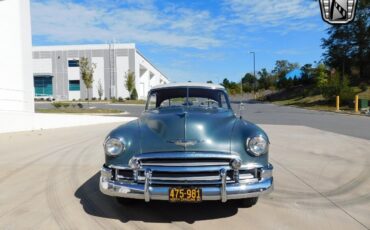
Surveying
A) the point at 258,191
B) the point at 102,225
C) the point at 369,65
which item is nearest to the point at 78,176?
the point at 102,225

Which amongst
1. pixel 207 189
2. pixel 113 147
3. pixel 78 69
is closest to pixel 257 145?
pixel 207 189

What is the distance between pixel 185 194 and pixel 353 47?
47332mm

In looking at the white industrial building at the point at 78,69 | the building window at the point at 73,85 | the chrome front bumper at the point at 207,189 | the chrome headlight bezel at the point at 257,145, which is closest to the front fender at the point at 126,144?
the chrome front bumper at the point at 207,189

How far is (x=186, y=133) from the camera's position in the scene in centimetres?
394

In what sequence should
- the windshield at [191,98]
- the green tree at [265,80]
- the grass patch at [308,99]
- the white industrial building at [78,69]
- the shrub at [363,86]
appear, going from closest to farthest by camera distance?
1. the windshield at [191,98]
2. the grass patch at [308,99]
3. the shrub at [363,86]
4. the white industrial building at [78,69]
5. the green tree at [265,80]

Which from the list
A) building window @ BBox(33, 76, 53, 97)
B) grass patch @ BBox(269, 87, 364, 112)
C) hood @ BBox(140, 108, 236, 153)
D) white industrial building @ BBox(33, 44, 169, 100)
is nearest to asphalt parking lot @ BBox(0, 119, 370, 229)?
hood @ BBox(140, 108, 236, 153)

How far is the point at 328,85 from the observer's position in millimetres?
35500

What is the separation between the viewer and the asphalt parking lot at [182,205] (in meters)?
3.91

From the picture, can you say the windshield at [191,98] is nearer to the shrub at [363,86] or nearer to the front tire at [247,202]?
the front tire at [247,202]

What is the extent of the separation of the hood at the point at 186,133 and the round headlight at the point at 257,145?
24cm

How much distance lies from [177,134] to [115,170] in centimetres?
81

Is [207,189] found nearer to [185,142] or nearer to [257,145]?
[185,142]

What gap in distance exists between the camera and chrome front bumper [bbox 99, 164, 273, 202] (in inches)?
142

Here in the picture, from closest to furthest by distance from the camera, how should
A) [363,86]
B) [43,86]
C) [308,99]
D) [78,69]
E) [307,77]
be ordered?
1. [363,86]
2. [308,99]
3. [307,77]
4. [78,69]
5. [43,86]
